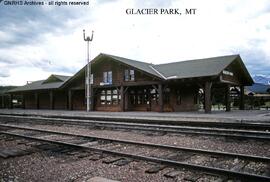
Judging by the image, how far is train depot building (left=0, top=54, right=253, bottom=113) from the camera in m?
22.2

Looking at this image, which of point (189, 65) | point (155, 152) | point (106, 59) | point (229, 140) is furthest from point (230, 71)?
point (155, 152)

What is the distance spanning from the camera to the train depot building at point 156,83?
2216 centimetres

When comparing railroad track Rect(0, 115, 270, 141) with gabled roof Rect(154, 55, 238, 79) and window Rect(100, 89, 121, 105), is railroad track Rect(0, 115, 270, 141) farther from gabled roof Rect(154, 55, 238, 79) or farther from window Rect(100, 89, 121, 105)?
window Rect(100, 89, 121, 105)

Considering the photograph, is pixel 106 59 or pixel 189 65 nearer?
pixel 189 65

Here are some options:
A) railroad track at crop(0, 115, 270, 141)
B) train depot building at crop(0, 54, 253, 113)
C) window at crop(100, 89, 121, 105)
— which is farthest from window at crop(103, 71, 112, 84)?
railroad track at crop(0, 115, 270, 141)

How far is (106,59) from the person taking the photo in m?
28.3

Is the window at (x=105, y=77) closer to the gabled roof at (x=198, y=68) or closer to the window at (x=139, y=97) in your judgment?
the window at (x=139, y=97)

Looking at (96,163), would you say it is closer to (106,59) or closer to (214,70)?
(214,70)

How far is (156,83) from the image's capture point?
2319 cm

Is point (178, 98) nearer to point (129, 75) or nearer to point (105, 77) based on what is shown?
point (129, 75)

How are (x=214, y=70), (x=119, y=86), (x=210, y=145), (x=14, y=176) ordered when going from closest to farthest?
(x=14, y=176) → (x=210, y=145) → (x=214, y=70) → (x=119, y=86)

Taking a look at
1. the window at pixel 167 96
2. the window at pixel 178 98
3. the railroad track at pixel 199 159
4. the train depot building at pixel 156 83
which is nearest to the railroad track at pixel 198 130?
the railroad track at pixel 199 159

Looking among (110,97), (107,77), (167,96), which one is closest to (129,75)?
(107,77)

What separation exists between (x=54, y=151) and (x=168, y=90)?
1854 centimetres
